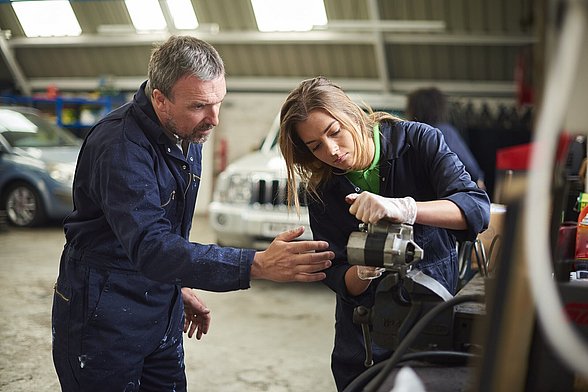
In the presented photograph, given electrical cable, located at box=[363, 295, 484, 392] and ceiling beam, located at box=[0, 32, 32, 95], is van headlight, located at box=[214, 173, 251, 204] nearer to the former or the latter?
electrical cable, located at box=[363, 295, 484, 392]

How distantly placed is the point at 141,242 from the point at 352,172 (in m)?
0.71

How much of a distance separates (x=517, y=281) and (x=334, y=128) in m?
1.13

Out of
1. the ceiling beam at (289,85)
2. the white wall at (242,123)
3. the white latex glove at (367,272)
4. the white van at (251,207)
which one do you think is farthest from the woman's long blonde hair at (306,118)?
the white wall at (242,123)

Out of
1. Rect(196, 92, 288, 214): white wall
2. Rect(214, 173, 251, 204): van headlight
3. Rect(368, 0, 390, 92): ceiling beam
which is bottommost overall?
Rect(214, 173, 251, 204): van headlight

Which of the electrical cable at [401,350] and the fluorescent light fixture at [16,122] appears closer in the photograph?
the electrical cable at [401,350]

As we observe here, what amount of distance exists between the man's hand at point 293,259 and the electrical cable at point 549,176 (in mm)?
865

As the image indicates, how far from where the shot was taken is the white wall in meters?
8.35

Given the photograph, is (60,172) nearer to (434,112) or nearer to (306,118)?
(434,112)

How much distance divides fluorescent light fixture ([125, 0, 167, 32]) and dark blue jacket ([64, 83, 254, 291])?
735 cm

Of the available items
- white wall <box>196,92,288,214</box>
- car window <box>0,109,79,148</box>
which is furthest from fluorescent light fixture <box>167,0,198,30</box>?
car window <box>0,109,79,148</box>

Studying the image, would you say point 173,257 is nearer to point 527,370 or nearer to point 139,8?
point 527,370

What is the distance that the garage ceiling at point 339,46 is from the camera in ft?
23.9

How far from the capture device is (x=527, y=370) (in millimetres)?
773

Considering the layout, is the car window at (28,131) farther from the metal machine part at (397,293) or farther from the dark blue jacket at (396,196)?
the metal machine part at (397,293)
